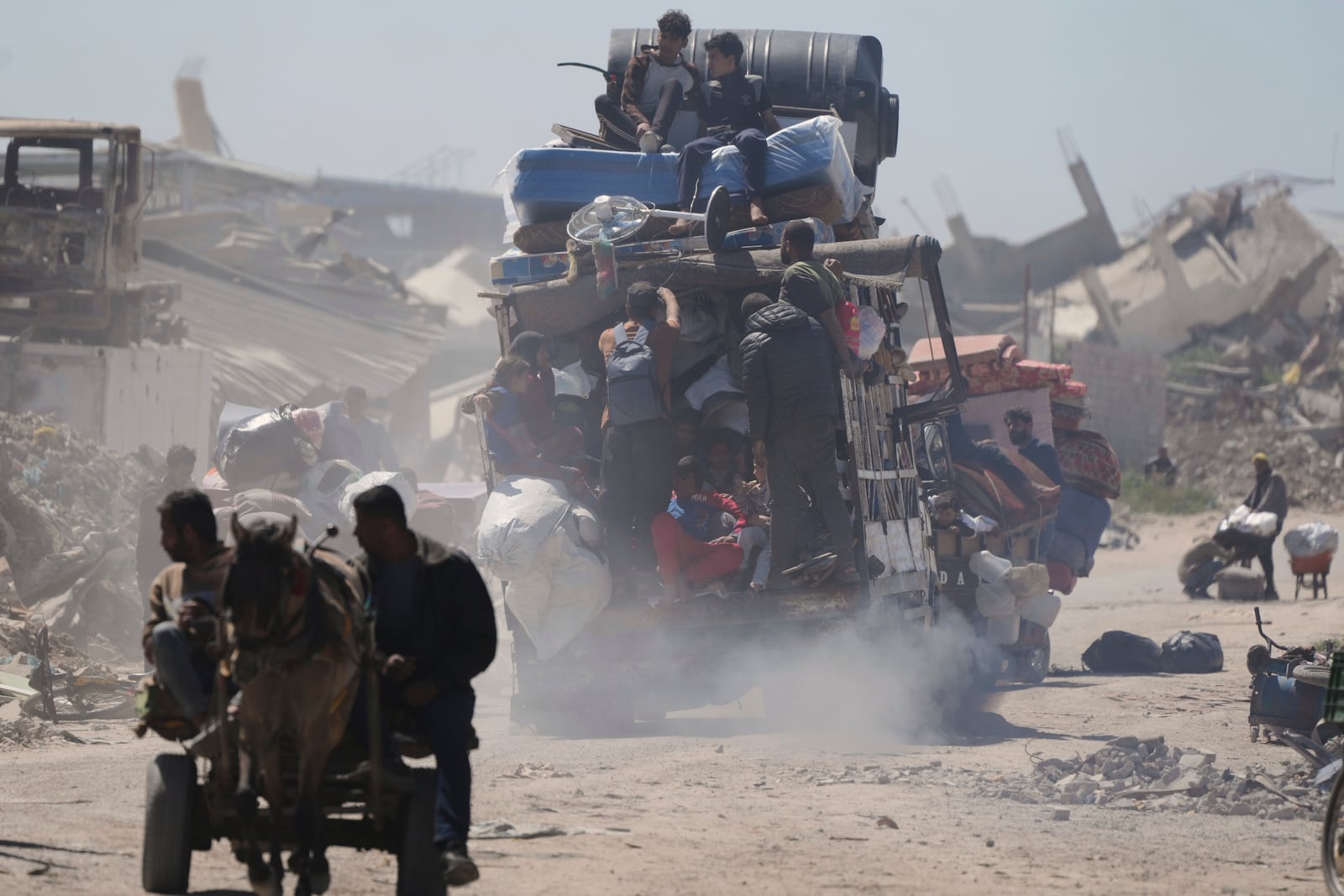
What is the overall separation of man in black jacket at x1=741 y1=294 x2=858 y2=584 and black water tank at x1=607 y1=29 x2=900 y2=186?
329 centimetres

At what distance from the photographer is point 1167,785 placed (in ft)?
26.9

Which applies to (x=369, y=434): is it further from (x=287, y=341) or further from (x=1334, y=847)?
(x=287, y=341)

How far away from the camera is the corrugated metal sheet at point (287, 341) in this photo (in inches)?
868

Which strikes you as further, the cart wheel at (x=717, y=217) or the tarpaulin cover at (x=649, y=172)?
the tarpaulin cover at (x=649, y=172)

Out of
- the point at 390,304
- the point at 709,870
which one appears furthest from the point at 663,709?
the point at 390,304

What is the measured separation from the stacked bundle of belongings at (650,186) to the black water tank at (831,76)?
5.79 ft

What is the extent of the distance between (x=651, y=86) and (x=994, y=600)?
4359mm

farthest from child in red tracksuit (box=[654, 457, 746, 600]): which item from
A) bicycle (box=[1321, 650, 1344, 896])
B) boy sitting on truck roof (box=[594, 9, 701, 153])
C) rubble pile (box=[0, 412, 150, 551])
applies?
rubble pile (box=[0, 412, 150, 551])

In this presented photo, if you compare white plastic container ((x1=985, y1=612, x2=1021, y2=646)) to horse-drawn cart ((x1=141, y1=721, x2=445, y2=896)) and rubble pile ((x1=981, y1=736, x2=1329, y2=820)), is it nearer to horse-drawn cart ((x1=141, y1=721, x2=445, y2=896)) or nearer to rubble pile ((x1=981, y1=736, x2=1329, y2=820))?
rubble pile ((x1=981, y1=736, x2=1329, y2=820))

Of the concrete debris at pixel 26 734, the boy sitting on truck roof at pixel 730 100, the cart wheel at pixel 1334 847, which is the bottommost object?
Answer: the concrete debris at pixel 26 734

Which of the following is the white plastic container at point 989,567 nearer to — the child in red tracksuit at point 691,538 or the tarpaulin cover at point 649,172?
the child in red tracksuit at point 691,538

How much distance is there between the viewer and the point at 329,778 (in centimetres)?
487

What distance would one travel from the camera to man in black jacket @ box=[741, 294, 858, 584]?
31.1 feet

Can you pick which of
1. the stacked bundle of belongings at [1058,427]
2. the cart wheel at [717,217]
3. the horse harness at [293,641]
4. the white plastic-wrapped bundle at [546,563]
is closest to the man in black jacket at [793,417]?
the cart wheel at [717,217]
